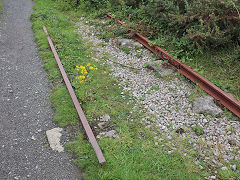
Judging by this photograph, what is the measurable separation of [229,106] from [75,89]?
3416 mm

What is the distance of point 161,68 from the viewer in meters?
5.57

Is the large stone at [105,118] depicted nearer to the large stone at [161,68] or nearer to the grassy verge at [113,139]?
the grassy verge at [113,139]

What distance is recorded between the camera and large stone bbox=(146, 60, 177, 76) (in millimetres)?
5422

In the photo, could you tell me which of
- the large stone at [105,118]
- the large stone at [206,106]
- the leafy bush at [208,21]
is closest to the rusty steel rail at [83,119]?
the large stone at [105,118]

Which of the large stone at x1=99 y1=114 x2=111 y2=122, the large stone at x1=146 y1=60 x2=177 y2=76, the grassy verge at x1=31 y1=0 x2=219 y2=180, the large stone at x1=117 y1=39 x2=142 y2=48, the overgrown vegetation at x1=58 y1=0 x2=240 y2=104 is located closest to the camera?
the grassy verge at x1=31 y1=0 x2=219 y2=180

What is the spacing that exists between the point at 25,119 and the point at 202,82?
3.96 m

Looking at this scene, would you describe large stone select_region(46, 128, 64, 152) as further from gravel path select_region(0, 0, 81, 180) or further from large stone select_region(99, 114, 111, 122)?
large stone select_region(99, 114, 111, 122)

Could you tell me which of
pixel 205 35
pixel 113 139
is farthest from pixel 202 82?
pixel 113 139

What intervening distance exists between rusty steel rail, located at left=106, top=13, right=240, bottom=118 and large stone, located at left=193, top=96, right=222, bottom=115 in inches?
7.4

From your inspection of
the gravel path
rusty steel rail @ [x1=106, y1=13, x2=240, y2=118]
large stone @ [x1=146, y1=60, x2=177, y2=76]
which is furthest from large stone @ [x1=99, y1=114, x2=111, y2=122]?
rusty steel rail @ [x1=106, y1=13, x2=240, y2=118]

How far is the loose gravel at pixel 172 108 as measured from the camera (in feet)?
11.8

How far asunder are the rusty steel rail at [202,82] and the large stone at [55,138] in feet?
10.6

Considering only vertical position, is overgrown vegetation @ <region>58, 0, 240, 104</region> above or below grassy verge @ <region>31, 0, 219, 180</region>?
above

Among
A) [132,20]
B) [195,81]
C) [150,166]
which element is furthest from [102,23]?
[150,166]
